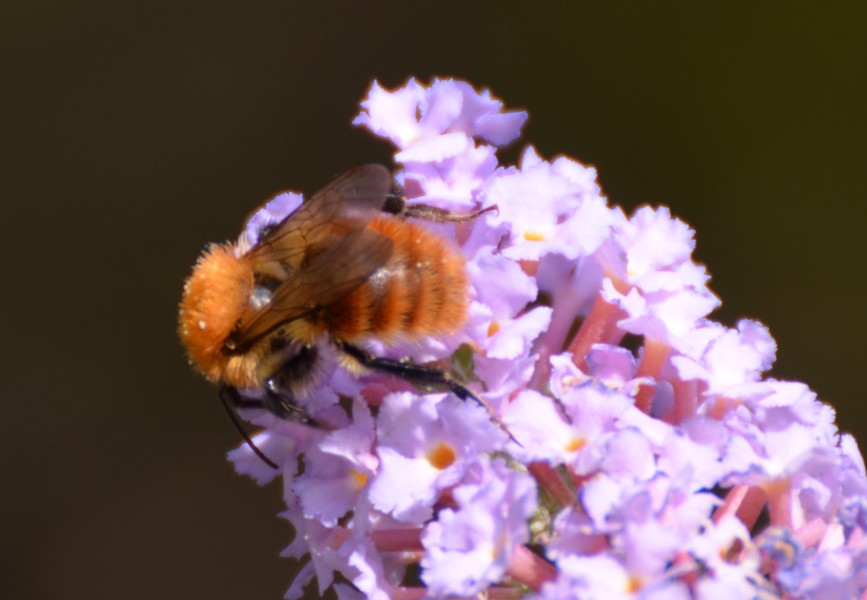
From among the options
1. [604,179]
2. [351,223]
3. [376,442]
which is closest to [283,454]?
[376,442]

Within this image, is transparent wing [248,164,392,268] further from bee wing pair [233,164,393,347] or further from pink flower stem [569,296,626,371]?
pink flower stem [569,296,626,371]

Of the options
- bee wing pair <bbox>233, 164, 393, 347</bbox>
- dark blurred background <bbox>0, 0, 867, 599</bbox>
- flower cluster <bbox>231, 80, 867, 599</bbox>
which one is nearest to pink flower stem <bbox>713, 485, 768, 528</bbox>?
flower cluster <bbox>231, 80, 867, 599</bbox>

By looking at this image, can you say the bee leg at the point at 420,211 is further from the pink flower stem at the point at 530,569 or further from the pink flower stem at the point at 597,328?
the pink flower stem at the point at 530,569

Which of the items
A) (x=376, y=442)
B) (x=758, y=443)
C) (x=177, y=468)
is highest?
(x=177, y=468)

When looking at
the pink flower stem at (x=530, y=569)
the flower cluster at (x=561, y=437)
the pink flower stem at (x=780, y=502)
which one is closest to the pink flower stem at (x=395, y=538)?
the flower cluster at (x=561, y=437)

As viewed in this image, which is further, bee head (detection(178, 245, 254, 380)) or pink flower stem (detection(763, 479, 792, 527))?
bee head (detection(178, 245, 254, 380))

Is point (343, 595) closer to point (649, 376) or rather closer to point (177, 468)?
point (649, 376)

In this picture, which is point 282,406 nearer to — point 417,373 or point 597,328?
point 417,373
